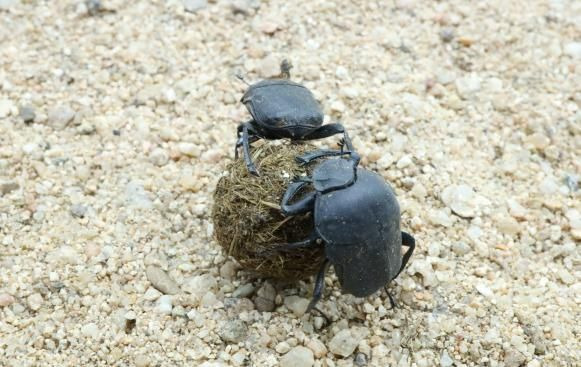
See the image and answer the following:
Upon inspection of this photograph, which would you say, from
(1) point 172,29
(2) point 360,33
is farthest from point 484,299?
(1) point 172,29

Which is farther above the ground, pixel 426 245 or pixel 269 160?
pixel 269 160

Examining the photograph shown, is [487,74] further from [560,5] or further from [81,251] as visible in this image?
[81,251]

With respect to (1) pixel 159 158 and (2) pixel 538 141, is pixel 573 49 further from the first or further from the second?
(1) pixel 159 158

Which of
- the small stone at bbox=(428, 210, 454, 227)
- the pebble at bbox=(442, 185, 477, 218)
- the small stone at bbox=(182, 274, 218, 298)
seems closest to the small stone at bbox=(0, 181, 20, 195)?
the small stone at bbox=(182, 274, 218, 298)

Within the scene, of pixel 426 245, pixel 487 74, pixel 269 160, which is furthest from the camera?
pixel 487 74

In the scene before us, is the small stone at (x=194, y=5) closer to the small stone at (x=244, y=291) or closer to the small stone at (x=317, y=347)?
the small stone at (x=244, y=291)

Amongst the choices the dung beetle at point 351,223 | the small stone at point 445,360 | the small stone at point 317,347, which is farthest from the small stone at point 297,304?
the small stone at point 445,360
